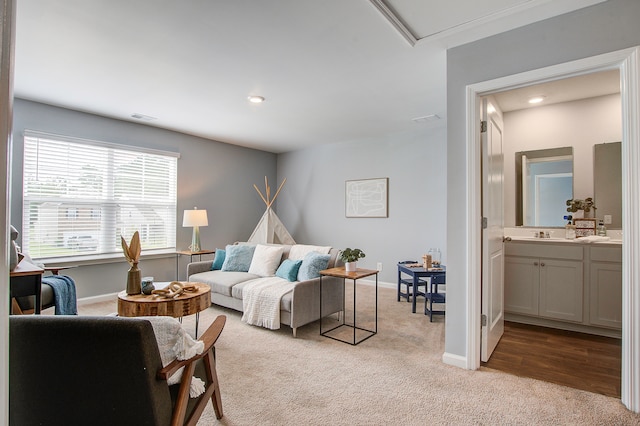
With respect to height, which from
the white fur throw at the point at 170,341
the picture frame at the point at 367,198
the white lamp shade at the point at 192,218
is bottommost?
the white fur throw at the point at 170,341

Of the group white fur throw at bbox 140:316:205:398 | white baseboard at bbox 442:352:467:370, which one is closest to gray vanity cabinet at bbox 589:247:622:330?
white baseboard at bbox 442:352:467:370

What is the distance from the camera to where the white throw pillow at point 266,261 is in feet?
12.6

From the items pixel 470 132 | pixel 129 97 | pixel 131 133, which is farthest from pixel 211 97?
pixel 470 132

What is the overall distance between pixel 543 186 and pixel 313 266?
2.72m

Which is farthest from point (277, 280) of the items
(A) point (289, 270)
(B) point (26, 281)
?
(B) point (26, 281)

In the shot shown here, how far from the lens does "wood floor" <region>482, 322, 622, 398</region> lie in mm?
2252

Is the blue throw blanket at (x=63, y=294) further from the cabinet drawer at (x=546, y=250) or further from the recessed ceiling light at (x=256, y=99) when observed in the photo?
the cabinet drawer at (x=546, y=250)

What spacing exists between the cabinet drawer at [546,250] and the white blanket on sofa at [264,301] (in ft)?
7.76

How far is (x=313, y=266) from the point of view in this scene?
3.38 metres

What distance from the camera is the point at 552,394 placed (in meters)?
2.07

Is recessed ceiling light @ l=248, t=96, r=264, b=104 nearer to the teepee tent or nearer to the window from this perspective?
the window

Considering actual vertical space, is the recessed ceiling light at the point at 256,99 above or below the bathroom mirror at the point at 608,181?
above

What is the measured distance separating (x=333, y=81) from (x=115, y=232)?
348 centimetres

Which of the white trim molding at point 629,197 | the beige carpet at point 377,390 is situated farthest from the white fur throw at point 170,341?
the white trim molding at point 629,197
